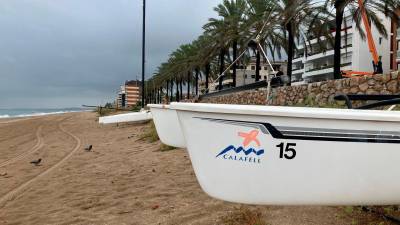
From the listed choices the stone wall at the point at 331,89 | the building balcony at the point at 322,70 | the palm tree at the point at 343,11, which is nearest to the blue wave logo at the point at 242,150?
the stone wall at the point at 331,89

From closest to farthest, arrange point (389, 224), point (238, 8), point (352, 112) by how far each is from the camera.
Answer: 1. point (352, 112)
2. point (389, 224)
3. point (238, 8)

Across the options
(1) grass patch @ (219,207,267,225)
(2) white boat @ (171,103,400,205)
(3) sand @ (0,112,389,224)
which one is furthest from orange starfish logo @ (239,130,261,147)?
(3) sand @ (0,112,389,224)

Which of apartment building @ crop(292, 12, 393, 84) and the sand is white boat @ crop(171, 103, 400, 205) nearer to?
the sand

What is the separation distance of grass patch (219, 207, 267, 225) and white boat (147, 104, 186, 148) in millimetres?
4077

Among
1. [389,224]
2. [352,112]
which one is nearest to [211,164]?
[352,112]

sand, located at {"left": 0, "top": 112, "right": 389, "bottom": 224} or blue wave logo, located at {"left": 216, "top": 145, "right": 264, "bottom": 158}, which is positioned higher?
blue wave logo, located at {"left": 216, "top": 145, "right": 264, "bottom": 158}

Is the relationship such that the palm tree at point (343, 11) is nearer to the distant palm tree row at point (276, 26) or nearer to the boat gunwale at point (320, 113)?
A: the distant palm tree row at point (276, 26)

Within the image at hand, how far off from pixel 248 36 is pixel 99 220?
27.3 m

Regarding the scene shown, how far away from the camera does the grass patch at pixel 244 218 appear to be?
4281 mm

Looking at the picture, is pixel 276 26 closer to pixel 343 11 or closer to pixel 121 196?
pixel 343 11

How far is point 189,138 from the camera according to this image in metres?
3.70

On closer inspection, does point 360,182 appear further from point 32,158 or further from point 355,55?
point 355,55

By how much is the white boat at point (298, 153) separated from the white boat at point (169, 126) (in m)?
5.11

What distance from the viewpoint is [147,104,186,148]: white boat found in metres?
8.80
